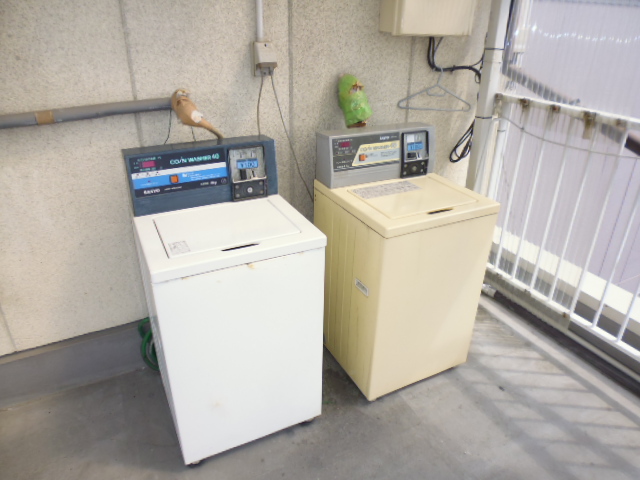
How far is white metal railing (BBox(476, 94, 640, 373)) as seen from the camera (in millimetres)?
1738

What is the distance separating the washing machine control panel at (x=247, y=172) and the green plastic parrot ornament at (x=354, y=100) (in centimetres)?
44

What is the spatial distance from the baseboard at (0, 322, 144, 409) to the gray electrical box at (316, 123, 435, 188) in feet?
3.51

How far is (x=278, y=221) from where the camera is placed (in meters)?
1.43

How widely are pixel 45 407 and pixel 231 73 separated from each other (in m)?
1.48

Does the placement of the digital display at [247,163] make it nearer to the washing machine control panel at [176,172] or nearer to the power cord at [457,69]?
the washing machine control panel at [176,172]

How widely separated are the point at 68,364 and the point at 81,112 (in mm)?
1019

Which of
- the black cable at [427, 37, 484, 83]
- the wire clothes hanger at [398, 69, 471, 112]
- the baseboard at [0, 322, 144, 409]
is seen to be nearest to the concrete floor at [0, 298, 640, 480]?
the baseboard at [0, 322, 144, 409]

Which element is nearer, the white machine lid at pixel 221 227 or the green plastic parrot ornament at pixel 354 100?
the white machine lid at pixel 221 227

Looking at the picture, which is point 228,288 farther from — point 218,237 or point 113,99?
point 113,99

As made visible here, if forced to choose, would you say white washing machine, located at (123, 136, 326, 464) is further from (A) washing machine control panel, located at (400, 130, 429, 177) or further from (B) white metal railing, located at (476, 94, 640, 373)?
(B) white metal railing, located at (476, 94, 640, 373)

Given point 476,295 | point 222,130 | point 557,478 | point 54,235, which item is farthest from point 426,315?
point 54,235

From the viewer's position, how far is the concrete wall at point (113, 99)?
4.64 ft

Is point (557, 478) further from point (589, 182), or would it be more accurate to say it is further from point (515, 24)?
point (515, 24)

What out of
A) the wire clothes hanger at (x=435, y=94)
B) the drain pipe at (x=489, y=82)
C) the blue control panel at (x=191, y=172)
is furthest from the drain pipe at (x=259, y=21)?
the drain pipe at (x=489, y=82)
